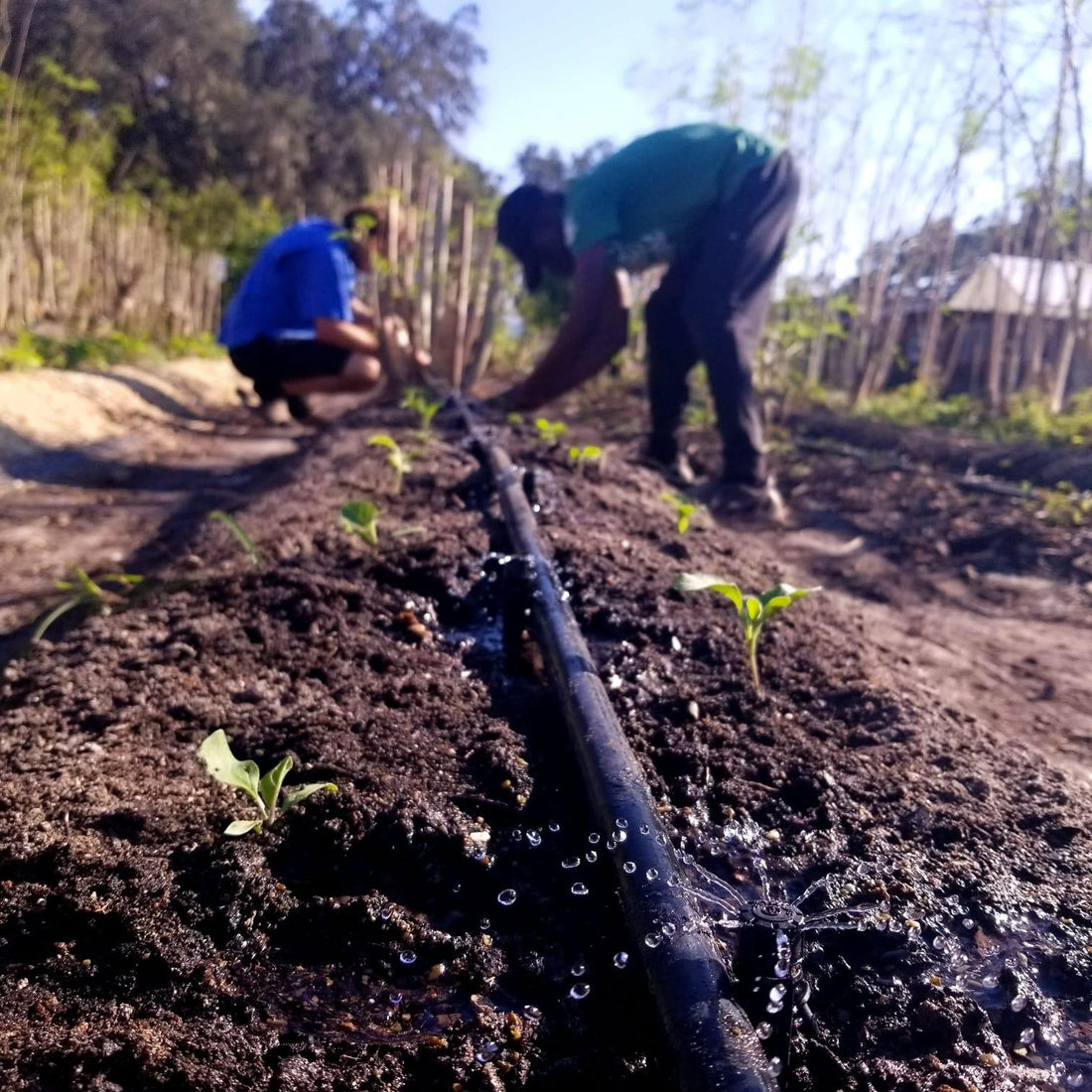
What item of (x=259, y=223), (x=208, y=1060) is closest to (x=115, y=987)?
(x=208, y=1060)

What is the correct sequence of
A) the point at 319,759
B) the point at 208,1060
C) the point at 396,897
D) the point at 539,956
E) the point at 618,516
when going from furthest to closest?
1. the point at 618,516
2. the point at 319,759
3. the point at 396,897
4. the point at 539,956
5. the point at 208,1060

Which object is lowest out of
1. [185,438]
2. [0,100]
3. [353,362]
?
[185,438]

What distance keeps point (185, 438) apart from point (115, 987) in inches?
225

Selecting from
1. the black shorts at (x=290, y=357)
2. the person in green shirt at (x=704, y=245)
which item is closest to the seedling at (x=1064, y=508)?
the person in green shirt at (x=704, y=245)

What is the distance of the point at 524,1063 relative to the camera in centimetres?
84

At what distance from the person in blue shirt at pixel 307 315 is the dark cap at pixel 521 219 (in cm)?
151

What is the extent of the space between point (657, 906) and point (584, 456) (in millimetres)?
2373

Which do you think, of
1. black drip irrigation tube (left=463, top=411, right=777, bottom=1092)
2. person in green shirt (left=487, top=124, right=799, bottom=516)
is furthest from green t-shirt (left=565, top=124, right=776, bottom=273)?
black drip irrigation tube (left=463, top=411, right=777, bottom=1092)

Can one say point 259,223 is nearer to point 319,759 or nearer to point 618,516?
point 618,516

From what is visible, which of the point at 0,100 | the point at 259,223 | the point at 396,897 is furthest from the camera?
the point at 259,223

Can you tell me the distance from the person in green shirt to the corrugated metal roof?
5074 millimetres

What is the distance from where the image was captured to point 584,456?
319 centimetres

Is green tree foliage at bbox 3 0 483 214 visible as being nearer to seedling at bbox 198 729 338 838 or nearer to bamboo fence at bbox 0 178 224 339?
bamboo fence at bbox 0 178 224 339

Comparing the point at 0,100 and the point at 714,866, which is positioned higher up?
the point at 0,100
